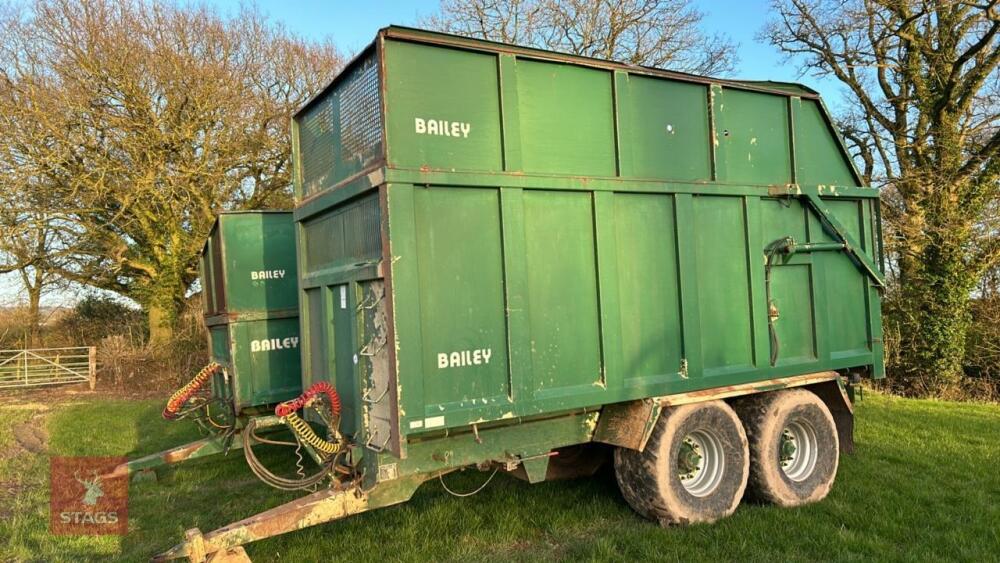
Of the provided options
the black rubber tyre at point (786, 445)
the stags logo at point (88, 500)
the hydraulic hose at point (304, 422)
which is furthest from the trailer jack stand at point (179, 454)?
the black rubber tyre at point (786, 445)

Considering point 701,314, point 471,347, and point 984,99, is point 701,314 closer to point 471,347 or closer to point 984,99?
point 471,347

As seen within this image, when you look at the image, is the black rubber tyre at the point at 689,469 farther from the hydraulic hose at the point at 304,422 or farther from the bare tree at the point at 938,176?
the bare tree at the point at 938,176

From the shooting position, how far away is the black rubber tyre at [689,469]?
484 centimetres

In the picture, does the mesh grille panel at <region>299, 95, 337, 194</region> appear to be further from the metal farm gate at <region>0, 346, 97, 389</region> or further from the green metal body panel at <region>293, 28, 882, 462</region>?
the metal farm gate at <region>0, 346, 97, 389</region>

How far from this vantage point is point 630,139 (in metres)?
4.83

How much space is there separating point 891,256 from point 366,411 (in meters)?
15.0

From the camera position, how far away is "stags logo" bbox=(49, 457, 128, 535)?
18.3ft

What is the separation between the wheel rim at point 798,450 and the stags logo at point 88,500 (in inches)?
214

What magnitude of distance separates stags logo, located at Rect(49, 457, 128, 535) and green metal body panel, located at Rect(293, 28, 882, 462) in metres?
2.31

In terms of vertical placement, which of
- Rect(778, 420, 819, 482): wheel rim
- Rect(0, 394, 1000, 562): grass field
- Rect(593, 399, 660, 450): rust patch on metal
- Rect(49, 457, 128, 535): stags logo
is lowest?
Rect(0, 394, 1000, 562): grass field

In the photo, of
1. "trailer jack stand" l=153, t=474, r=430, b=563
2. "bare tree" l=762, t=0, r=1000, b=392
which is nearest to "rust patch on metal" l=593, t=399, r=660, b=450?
"trailer jack stand" l=153, t=474, r=430, b=563

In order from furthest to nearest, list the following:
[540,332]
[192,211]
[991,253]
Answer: [192,211]
[991,253]
[540,332]

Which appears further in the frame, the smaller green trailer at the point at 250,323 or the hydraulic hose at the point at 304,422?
the smaller green trailer at the point at 250,323

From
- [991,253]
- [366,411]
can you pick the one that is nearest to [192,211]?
[366,411]
